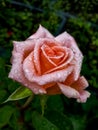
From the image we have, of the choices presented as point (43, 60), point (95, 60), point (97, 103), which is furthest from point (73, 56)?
point (95, 60)

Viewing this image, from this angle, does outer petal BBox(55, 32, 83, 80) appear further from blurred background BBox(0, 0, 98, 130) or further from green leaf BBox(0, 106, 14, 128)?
blurred background BBox(0, 0, 98, 130)

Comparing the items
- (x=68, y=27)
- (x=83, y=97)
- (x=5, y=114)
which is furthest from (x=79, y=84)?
Answer: (x=68, y=27)

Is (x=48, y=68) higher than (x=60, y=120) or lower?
higher

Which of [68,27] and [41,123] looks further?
[68,27]

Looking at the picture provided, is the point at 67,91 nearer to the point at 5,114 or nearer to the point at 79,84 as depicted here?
the point at 79,84

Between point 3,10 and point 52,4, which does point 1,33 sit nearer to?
point 3,10

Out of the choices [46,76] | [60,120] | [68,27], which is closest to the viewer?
[46,76]

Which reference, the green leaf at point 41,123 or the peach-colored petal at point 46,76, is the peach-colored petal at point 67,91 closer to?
the peach-colored petal at point 46,76

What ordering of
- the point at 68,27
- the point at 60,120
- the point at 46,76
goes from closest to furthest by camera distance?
the point at 46,76, the point at 60,120, the point at 68,27
